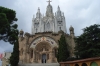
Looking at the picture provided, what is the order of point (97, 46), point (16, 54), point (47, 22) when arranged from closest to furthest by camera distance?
1. point (97, 46)
2. point (16, 54)
3. point (47, 22)

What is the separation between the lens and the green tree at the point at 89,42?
1938cm

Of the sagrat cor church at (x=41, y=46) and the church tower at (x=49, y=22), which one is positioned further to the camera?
the church tower at (x=49, y=22)

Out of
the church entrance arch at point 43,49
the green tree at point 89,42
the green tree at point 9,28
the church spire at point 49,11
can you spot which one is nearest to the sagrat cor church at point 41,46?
the church entrance arch at point 43,49

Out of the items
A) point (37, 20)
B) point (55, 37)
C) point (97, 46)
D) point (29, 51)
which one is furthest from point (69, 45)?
point (37, 20)

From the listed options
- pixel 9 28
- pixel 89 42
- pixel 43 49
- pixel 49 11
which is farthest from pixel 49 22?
pixel 9 28

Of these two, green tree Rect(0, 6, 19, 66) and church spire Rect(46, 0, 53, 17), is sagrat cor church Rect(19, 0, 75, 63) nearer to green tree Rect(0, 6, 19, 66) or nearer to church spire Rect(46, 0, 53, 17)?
green tree Rect(0, 6, 19, 66)

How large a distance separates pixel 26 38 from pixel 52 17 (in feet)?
142

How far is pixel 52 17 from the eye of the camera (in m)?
72.9

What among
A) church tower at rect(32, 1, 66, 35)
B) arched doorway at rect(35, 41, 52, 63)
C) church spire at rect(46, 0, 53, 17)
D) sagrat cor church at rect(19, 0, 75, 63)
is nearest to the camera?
sagrat cor church at rect(19, 0, 75, 63)

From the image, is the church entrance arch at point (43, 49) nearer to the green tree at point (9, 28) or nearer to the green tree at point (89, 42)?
the green tree at point (89, 42)

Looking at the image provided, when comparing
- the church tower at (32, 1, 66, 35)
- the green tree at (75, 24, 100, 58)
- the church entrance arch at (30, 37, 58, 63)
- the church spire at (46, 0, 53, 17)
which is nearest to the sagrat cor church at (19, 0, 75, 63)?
the church entrance arch at (30, 37, 58, 63)

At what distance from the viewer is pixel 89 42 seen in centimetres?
2012

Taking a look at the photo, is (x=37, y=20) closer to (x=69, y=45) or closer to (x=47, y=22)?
(x=47, y=22)

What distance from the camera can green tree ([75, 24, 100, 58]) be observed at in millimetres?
19384
